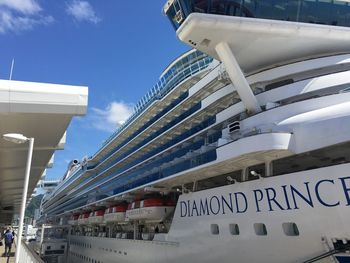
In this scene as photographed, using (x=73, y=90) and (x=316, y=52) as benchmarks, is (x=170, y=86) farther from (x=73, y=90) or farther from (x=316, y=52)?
(x=73, y=90)

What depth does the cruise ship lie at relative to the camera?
932cm

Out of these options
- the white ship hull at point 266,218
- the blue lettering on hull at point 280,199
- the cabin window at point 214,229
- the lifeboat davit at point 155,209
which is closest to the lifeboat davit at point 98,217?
the lifeboat davit at point 155,209

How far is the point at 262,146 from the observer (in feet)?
33.4

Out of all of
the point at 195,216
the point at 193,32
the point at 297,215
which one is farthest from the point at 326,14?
the point at 195,216

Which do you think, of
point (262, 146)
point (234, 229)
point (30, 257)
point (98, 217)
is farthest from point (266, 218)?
point (98, 217)

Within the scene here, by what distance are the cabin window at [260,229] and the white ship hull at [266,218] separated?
0.11 metres

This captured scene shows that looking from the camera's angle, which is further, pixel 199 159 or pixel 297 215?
pixel 199 159

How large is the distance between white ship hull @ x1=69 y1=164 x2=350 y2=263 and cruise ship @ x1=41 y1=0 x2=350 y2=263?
1.1 inches

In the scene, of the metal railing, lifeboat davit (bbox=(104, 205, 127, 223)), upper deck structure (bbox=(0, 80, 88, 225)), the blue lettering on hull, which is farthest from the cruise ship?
the metal railing

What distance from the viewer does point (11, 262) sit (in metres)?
15.4

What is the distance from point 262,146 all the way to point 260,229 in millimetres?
2518

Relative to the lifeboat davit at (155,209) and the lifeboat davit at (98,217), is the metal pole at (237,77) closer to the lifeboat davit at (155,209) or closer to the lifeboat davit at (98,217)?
the lifeboat davit at (155,209)

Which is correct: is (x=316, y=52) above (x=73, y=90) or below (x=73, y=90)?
above

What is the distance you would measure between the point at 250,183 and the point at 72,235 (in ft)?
106
